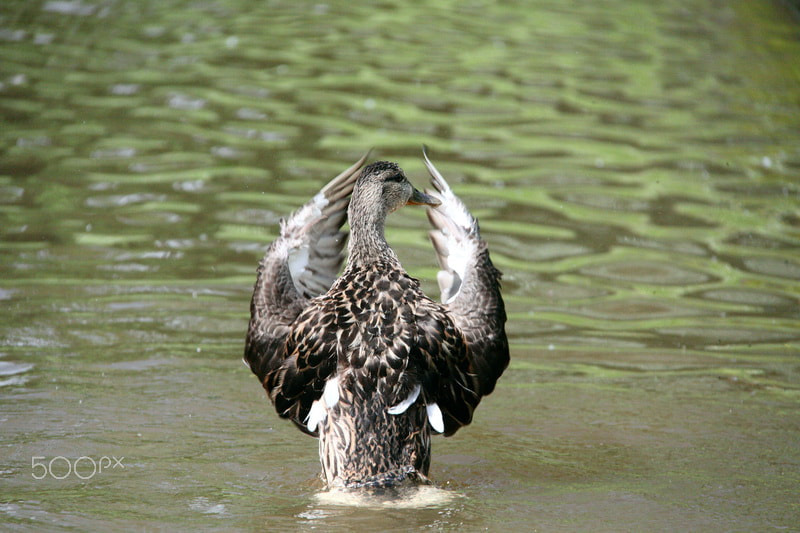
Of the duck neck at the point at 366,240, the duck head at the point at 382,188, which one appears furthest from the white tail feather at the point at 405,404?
the duck head at the point at 382,188

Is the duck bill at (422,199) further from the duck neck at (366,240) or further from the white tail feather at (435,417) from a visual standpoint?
the white tail feather at (435,417)

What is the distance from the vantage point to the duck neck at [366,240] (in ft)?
19.6

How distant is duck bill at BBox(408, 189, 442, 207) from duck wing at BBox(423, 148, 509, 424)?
0.38 feet

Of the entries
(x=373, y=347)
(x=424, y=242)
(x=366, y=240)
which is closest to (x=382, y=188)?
(x=366, y=240)

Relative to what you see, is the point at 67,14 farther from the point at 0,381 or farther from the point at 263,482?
the point at 263,482

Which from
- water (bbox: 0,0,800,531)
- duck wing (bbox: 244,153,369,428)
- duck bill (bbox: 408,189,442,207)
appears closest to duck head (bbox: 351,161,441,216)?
duck bill (bbox: 408,189,442,207)

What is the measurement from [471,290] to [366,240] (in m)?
0.73

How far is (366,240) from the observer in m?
6.02

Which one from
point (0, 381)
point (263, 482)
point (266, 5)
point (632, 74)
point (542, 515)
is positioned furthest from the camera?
point (266, 5)

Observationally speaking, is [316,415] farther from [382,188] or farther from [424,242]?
[424,242]

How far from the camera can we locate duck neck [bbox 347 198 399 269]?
5.96 metres

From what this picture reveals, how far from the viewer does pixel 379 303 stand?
573 cm

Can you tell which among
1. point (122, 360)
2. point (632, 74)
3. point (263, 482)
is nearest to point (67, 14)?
point (632, 74)

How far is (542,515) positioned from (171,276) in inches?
174
